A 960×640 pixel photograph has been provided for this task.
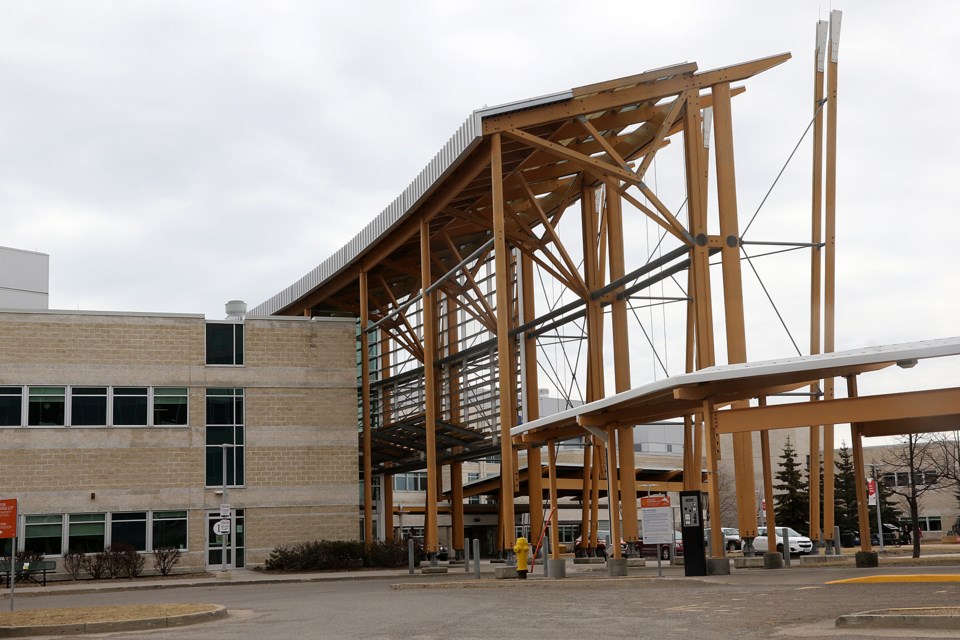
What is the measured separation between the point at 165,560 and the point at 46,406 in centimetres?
714

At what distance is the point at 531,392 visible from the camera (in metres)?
43.2

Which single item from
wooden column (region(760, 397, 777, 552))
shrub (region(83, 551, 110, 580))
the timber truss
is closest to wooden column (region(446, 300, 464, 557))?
the timber truss

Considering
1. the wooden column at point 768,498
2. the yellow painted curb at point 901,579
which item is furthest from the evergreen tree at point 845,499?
the yellow painted curb at point 901,579

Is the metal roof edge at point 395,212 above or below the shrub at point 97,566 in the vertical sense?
above

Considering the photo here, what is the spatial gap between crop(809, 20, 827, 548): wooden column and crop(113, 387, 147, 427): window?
24113 millimetres

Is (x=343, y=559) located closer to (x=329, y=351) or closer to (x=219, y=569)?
(x=219, y=569)

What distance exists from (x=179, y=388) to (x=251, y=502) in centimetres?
512

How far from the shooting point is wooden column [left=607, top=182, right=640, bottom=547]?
104 feet

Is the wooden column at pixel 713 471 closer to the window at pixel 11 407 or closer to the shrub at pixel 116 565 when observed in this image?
the shrub at pixel 116 565

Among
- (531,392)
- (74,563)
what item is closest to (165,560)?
(74,563)

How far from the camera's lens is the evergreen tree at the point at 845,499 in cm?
6950

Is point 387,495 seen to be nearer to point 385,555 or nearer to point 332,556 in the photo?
point 385,555

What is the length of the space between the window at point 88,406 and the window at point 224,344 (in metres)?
4.20

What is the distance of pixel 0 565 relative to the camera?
36.1m
